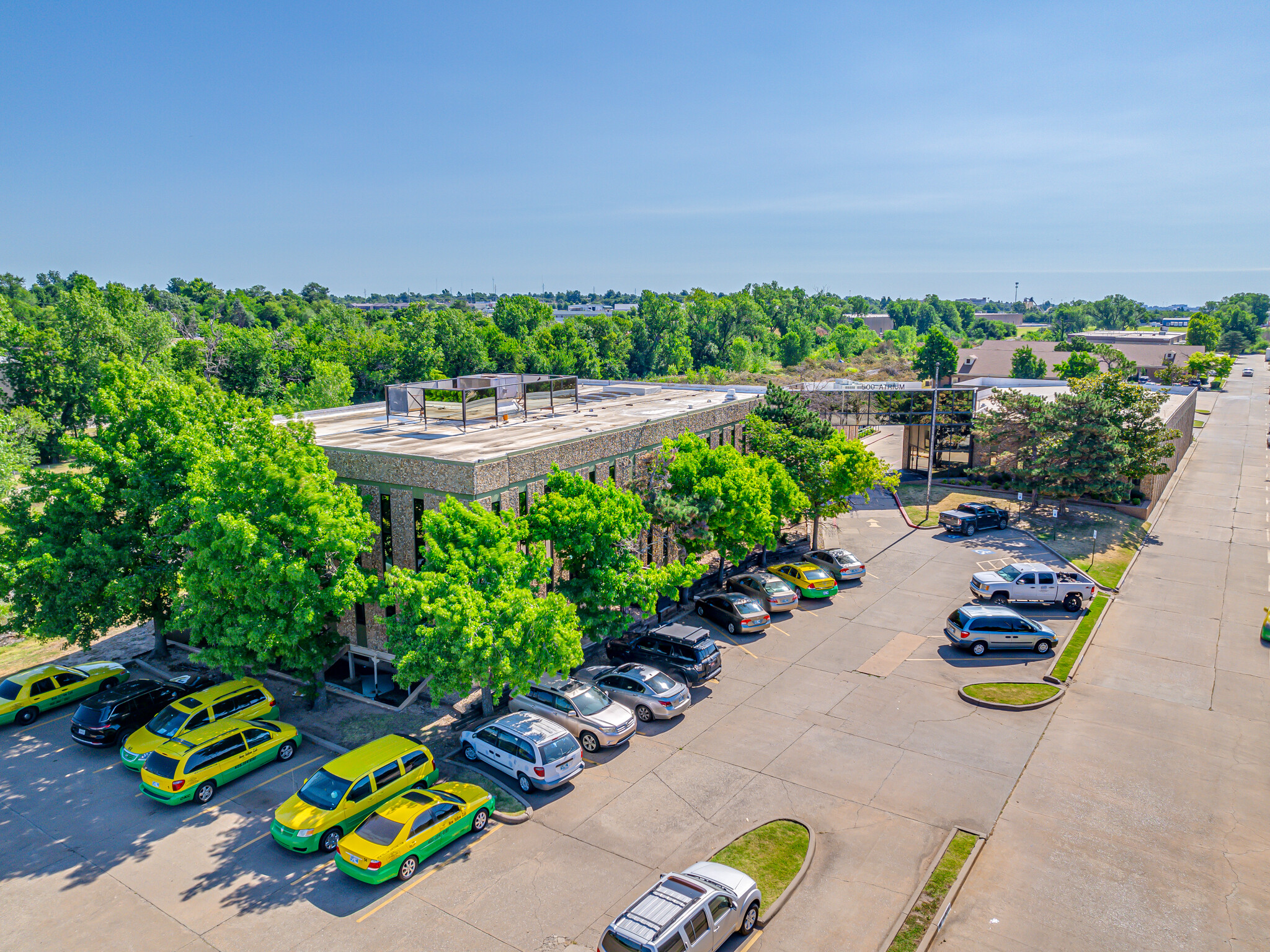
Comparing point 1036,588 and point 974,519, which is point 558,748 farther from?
point 974,519

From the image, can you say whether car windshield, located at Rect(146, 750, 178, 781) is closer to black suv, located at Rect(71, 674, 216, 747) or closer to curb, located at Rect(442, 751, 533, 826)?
black suv, located at Rect(71, 674, 216, 747)

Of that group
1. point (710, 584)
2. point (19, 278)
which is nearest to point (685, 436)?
point (710, 584)

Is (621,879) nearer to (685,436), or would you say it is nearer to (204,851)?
(204,851)

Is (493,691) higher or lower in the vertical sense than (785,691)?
higher

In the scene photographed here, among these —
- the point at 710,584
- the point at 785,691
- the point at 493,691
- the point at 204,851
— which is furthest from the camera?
the point at 710,584

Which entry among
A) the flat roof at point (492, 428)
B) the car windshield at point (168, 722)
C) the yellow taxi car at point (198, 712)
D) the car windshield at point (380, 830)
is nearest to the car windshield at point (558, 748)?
the car windshield at point (380, 830)
